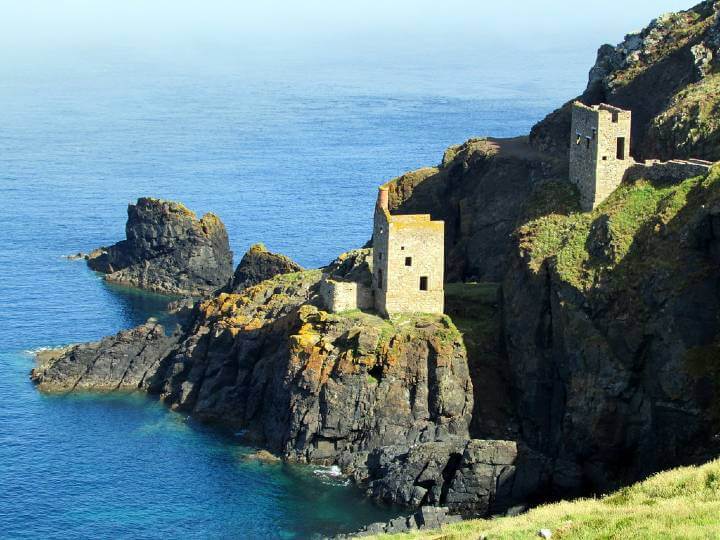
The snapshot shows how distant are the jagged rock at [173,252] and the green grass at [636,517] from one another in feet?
243

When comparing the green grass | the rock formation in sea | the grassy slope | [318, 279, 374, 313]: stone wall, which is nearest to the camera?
the green grass

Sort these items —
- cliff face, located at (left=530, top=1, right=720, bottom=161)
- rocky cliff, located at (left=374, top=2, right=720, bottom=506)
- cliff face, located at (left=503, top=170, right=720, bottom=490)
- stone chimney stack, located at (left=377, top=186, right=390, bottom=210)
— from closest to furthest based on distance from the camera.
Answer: cliff face, located at (left=503, top=170, right=720, bottom=490)
rocky cliff, located at (left=374, top=2, right=720, bottom=506)
stone chimney stack, located at (left=377, top=186, right=390, bottom=210)
cliff face, located at (left=530, top=1, right=720, bottom=161)

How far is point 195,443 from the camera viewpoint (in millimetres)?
98812

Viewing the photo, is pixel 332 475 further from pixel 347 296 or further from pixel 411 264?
pixel 411 264

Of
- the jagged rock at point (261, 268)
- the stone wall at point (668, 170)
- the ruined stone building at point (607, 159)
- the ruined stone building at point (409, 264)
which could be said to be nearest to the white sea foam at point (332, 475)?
the ruined stone building at point (409, 264)

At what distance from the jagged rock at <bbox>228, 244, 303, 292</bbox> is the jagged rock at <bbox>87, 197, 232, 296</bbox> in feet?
44.3

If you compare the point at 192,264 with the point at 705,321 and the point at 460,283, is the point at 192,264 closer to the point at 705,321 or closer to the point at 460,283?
the point at 460,283

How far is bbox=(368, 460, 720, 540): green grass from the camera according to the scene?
2221 inches

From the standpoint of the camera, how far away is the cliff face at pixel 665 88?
10088 centimetres

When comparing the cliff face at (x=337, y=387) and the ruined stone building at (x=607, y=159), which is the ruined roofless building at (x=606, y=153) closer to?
the ruined stone building at (x=607, y=159)

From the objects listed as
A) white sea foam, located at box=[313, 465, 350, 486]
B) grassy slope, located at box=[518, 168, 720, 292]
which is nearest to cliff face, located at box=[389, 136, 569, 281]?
grassy slope, located at box=[518, 168, 720, 292]

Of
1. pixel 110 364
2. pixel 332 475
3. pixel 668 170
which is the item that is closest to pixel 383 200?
pixel 668 170

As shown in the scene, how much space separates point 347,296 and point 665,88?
28.6 meters

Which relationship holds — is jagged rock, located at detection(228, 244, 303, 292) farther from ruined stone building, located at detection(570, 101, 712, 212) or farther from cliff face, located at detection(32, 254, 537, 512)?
ruined stone building, located at detection(570, 101, 712, 212)
